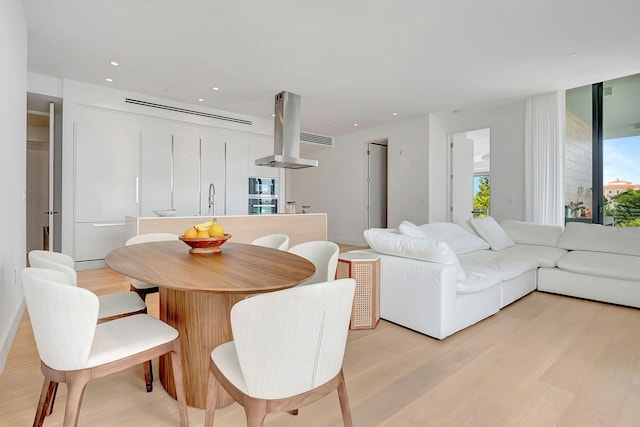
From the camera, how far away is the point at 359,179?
7633mm

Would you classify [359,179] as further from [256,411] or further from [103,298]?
[256,411]

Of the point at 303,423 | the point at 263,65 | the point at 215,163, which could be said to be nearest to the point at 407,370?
the point at 303,423

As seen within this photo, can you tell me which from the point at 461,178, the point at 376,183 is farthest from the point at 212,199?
the point at 461,178

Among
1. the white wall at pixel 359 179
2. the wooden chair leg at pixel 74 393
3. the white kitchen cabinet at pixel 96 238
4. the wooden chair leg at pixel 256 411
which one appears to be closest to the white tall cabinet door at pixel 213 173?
the white kitchen cabinet at pixel 96 238

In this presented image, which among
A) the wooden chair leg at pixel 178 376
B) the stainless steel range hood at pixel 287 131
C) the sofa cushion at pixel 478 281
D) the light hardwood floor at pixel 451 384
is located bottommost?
the light hardwood floor at pixel 451 384

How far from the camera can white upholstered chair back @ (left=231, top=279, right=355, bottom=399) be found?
91cm

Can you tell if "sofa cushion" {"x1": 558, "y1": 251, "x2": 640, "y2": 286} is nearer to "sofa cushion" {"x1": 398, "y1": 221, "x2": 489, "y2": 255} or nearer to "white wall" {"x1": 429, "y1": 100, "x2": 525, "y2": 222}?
"sofa cushion" {"x1": 398, "y1": 221, "x2": 489, "y2": 255}

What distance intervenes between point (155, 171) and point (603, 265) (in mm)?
6335

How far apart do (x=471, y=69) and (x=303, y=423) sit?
4446 mm

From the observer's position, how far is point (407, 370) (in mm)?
1951

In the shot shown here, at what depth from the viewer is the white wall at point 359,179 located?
649cm

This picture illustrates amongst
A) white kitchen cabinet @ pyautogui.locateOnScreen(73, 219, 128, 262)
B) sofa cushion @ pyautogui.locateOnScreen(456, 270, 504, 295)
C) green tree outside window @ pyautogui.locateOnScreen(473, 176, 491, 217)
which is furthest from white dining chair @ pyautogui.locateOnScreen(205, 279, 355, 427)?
green tree outside window @ pyautogui.locateOnScreen(473, 176, 491, 217)

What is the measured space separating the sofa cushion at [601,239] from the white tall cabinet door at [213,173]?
5.53m

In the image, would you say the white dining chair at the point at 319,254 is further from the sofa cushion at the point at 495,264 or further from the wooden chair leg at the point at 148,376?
the sofa cushion at the point at 495,264
